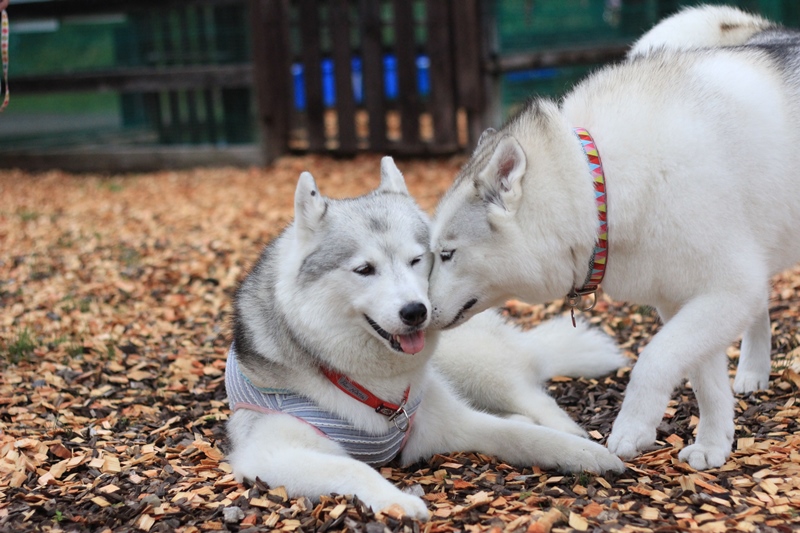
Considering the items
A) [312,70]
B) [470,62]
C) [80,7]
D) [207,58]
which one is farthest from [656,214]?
[80,7]

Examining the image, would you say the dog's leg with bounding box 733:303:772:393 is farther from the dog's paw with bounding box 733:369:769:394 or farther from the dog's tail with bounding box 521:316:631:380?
the dog's tail with bounding box 521:316:631:380

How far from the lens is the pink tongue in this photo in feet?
10.0

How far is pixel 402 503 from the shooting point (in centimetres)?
279

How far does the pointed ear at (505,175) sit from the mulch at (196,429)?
40.8 inches

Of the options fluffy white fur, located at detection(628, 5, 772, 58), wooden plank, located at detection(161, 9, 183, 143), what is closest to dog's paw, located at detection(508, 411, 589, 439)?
fluffy white fur, located at detection(628, 5, 772, 58)

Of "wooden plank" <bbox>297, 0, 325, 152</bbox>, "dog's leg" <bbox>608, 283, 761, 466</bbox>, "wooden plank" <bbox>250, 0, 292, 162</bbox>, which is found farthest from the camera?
"wooden plank" <bbox>250, 0, 292, 162</bbox>

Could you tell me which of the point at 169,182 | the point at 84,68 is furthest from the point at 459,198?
the point at 84,68

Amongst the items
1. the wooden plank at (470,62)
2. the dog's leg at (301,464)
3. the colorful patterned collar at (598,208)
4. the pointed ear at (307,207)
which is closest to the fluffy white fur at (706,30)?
the colorful patterned collar at (598,208)

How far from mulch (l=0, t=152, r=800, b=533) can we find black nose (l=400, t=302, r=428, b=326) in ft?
2.07

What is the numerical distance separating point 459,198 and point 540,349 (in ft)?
4.22

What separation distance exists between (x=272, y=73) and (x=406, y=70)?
5.51 feet

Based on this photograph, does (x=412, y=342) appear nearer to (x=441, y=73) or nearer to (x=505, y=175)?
(x=505, y=175)

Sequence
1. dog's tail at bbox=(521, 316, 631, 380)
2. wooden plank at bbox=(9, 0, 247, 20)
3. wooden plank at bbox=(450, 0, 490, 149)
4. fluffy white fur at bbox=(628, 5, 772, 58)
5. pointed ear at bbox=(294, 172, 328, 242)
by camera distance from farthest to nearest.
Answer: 1. wooden plank at bbox=(9, 0, 247, 20)
2. wooden plank at bbox=(450, 0, 490, 149)
3. dog's tail at bbox=(521, 316, 631, 380)
4. fluffy white fur at bbox=(628, 5, 772, 58)
5. pointed ear at bbox=(294, 172, 328, 242)

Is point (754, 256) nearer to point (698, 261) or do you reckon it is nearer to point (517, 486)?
point (698, 261)
